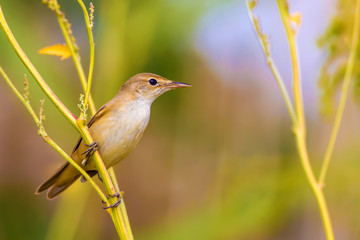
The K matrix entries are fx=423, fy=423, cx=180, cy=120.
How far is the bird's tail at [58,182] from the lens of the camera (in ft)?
4.17

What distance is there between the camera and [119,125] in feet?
3.72

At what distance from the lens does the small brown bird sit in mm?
1105

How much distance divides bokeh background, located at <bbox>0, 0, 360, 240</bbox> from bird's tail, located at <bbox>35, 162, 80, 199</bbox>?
260mm

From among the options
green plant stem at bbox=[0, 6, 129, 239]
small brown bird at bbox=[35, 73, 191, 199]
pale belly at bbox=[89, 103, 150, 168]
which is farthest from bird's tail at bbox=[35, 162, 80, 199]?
green plant stem at bbox=[0, 6, 129, 239]

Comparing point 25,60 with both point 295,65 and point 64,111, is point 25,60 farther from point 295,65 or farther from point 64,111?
point 295,65

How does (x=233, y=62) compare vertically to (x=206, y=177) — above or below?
above

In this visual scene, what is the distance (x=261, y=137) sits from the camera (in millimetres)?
2896

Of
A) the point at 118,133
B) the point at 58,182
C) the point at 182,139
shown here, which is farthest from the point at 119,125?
the point at 182,139

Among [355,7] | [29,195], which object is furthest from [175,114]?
[355,7]

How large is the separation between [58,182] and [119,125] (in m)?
0.34

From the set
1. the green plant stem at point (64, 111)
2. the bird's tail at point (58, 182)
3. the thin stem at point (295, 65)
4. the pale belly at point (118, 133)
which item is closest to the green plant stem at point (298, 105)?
the thin stem at point (295, 65)

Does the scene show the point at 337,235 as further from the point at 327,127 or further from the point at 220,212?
the point at 220,212

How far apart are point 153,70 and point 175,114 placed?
0.60 m

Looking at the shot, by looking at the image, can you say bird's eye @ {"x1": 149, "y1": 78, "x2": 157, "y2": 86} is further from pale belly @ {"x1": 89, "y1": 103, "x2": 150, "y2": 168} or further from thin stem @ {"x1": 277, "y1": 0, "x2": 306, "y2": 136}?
thin stem @ {"x1": 277, "y1": 0, "x2": 306, "y2": 136}
